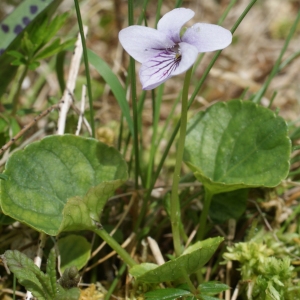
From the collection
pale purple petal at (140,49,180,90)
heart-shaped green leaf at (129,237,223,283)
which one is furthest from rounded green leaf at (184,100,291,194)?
pale purple petal at (140,49,180,90)

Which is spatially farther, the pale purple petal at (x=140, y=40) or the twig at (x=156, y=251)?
the twig at (x=156, y=251)

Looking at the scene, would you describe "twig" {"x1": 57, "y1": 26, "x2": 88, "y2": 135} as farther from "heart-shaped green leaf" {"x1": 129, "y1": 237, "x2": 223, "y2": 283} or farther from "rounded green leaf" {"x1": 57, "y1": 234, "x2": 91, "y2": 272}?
"heart-shaped green leaf" {"x1": 129, "y1": 237, "x2": 223, "y2": 283}

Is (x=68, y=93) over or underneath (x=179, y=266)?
over

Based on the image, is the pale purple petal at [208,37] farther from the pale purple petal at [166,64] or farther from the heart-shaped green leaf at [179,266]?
the heart-shaped green leaf at [179,266]

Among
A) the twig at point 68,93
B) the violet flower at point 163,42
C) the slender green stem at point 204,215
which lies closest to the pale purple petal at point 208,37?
the violet flower at point 163,42

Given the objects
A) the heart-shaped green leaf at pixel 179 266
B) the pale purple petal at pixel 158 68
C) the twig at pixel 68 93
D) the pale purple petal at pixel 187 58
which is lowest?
the heart-shaped green leaf at pixel 179 266

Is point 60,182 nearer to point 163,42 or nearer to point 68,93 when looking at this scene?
point 68,93

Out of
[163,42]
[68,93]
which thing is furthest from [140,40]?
[68,93]
